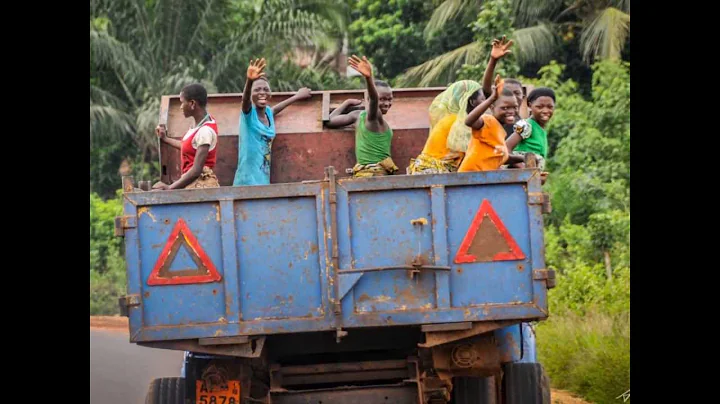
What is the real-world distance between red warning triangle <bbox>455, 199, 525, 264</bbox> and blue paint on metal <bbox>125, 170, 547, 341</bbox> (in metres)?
0.03

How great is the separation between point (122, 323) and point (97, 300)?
148 centimetres

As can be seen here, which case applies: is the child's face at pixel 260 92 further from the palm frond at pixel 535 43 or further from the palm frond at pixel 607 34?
the palm frond at pixel 535 43

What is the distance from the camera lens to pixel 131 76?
1814 centimetres

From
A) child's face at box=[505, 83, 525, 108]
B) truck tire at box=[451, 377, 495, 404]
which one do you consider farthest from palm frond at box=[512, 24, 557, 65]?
truck tire at box=[451, 377, 495, 404]

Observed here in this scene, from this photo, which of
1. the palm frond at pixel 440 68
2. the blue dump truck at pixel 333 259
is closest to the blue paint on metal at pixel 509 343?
the blue dump truck at pixel 333 259

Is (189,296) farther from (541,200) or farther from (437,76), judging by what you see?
(437,76)

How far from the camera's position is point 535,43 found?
1703cm

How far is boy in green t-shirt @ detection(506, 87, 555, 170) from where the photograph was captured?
757 centimetres

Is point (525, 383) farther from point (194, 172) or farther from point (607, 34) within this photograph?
point (607, 34)

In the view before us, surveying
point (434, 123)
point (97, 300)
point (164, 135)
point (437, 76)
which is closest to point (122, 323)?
point (97, 300)

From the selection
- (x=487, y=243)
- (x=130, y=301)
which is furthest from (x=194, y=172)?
(x=487, y=243)

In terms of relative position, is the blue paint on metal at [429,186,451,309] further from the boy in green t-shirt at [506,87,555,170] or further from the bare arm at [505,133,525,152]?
the boy in green t-shirt at [506,87,555,170]

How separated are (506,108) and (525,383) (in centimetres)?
164

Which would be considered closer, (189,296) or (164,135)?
(189,296)
